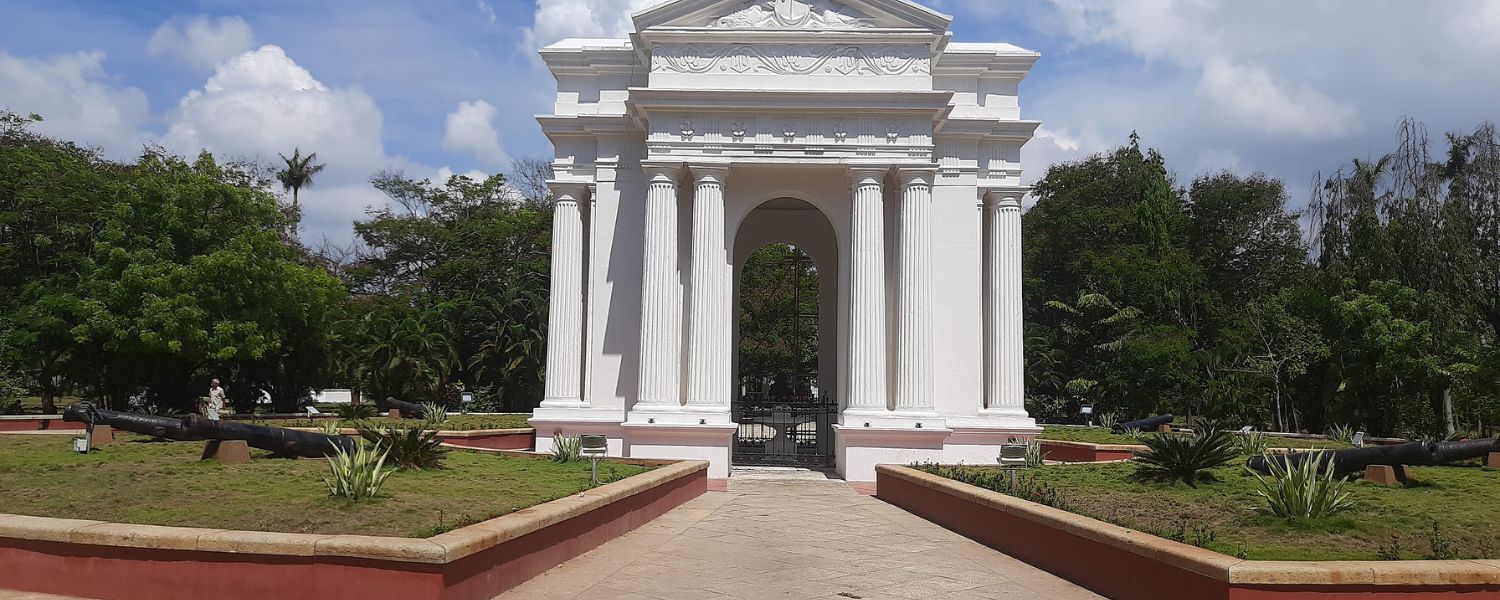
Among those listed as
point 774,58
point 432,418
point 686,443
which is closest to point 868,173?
point 774,58

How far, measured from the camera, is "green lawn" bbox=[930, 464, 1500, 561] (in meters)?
8.64

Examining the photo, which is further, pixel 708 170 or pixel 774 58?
pixel 774 58

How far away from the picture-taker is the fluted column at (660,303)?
73.2 feet

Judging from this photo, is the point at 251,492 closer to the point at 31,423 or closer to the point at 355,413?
the point at 355,413

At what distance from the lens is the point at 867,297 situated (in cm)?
2250

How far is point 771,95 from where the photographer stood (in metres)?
22.6

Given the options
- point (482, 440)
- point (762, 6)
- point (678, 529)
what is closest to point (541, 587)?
point (678, 529)

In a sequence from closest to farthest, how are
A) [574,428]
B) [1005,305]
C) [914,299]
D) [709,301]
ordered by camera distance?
1. [914,299]
2. [709,301]
3. [574,428]
4. [1005,305]

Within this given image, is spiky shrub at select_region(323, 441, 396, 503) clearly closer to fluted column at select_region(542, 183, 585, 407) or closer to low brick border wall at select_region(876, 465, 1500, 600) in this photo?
low brick border wall at select_region(876, 465, 1500, 600)

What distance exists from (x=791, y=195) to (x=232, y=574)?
59.7 feet

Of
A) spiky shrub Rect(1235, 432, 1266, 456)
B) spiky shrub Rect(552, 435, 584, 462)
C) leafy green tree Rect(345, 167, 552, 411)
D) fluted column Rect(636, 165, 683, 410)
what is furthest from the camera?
leafy green tree Rect(345, 167, 552, 411)

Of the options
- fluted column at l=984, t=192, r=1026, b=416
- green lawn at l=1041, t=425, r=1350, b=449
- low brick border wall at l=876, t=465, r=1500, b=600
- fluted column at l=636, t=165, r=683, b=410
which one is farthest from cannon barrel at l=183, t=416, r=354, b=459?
green lawn at l=1041, t=425, r=1350, b=449

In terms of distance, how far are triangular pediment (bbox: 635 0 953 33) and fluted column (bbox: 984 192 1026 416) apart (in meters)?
4.90

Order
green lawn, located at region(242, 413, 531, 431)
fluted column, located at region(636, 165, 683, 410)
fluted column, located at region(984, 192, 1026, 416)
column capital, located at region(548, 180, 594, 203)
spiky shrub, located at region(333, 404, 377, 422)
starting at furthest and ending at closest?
spiky shrub, located at region(333, 404, 377, 422)
column capital, located at region(548, 180, 594, 203)
fluted column, located at region(984, 192, 1026, 416)
green lawn, located at region(242, 413, 531, 431)
fluted column, located at region(636, 165, 683, 410)
